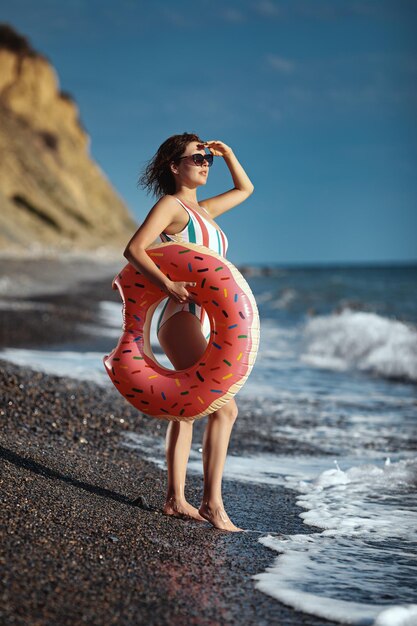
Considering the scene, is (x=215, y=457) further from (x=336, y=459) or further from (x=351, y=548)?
(x=336, y=459)

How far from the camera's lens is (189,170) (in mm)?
3719

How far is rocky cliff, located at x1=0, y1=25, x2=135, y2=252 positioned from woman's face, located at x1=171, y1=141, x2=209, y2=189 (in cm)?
5226

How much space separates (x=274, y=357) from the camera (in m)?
11.0

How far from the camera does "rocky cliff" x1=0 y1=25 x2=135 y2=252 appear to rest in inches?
2410

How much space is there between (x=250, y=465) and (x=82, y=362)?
12.5 feet

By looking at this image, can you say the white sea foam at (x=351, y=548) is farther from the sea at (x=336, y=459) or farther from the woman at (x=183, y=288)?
the woman at (x=183, y=288)

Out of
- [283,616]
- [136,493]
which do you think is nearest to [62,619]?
[283,616]

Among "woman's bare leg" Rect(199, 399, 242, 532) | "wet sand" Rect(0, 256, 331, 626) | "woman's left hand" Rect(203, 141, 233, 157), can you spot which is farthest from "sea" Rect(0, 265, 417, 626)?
"woman's left hand" Rect(203, 141, 233, 157)

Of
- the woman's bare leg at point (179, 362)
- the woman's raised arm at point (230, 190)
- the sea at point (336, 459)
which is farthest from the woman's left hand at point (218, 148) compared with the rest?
the sea at point (336, 459)

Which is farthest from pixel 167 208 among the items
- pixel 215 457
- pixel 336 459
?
pixel 336 459

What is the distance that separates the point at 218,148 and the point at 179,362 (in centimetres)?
111

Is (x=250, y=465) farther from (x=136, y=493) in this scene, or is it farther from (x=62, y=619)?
(x=62, y=619)

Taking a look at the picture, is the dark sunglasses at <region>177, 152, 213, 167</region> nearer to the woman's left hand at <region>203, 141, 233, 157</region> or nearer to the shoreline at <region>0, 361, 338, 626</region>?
the woman's left hand at <region>203, 141, 233, 157</region>

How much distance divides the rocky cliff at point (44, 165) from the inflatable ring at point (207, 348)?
5241 cm
